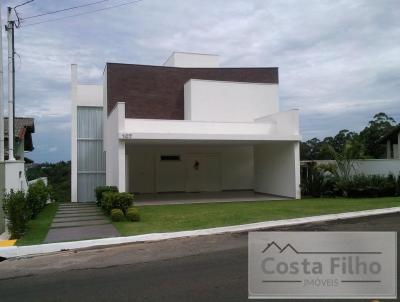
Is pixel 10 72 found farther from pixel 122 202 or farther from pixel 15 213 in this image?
pixel 122 202

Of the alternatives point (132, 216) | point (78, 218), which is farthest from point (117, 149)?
point (132, 216)

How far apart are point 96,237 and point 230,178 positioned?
17508 millimetres

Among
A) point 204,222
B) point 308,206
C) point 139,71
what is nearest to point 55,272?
point 204,222

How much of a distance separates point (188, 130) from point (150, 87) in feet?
19.1

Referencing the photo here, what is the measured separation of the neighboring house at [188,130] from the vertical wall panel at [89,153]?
0.06 meters

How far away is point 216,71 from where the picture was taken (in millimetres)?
27469

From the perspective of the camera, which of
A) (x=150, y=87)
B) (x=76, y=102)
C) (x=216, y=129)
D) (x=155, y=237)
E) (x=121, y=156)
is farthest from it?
(x=76, y=102)

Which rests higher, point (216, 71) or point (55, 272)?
point (216, 71)

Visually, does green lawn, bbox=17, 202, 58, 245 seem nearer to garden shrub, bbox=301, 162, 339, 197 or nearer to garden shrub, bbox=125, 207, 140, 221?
garden shrub, bbox=125, 207, 140, 221

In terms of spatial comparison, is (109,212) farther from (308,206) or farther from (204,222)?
(308,206)

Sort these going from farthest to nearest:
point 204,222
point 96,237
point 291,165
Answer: point 291,165, point 204,222, point 96,237

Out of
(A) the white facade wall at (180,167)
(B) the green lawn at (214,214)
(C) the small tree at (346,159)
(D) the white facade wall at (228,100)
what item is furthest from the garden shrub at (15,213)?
(C) the small tree at (346,159)

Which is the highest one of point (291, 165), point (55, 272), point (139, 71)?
point (139, 71)

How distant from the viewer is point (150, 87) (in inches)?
1016
